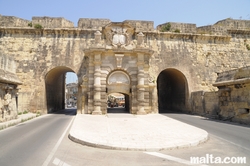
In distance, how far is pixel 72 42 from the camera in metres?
16.9

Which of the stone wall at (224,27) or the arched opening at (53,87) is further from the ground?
the stone wall at (224,27)

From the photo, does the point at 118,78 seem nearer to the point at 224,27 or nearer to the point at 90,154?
the point at 90,154

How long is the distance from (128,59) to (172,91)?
8433 mm

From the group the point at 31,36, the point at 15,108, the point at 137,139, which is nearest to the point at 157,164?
the point at 137,139

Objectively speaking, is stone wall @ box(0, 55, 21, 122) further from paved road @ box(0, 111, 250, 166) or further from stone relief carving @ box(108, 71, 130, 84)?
stone relief carving @ box(108, 71, 130, 84)

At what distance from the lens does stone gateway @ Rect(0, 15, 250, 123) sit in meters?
14.6

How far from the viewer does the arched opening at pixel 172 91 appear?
59.4 feet

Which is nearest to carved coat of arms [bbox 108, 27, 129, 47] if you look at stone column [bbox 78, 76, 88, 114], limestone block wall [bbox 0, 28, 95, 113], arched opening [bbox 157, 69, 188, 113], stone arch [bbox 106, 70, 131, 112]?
stone arch [bbox 106, 70, 131, 112]

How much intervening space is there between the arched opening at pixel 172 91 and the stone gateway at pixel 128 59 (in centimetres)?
11

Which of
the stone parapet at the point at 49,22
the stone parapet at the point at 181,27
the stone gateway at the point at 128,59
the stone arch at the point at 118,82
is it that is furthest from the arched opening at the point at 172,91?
the stone parapet at the point at 49,22

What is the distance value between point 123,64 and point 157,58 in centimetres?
397

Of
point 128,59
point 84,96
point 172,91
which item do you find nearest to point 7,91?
point 84,96

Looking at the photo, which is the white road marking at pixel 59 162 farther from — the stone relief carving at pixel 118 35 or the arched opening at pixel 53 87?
the arched opening at pixel 53 87

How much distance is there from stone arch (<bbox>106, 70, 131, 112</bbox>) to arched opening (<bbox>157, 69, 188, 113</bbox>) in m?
5.55
